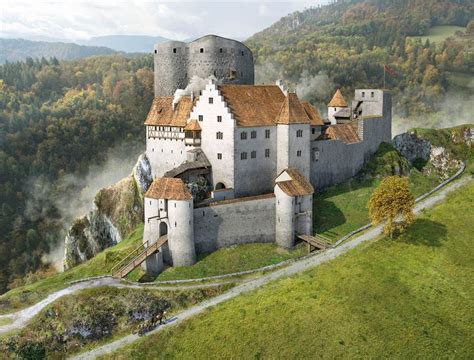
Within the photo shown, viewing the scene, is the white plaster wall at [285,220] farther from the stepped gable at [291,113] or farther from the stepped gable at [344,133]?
the stepped gable at [344,133]

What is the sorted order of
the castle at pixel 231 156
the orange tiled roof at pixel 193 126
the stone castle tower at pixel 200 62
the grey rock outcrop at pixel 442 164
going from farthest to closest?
1. the grey rock outcrop at pixel 442 164
2. the stone castle tower at pixel 200 62
3. the orange tiled roof at pixel 193 126
4. the castle at pixel 231 156

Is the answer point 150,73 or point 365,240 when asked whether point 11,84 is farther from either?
point 365,240

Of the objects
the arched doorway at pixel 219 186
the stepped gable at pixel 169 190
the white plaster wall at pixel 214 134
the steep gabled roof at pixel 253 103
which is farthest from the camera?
the arched doorway at pixel 219 186

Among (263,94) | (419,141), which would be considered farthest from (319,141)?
(419,141)

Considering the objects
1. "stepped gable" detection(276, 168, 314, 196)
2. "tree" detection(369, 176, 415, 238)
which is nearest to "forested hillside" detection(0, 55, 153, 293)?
"stepped gable" detection(276, 168, 314, 196)

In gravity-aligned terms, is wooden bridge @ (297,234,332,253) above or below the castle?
below

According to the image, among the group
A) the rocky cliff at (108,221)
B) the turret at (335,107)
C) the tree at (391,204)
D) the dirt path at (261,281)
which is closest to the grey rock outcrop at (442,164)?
the dirt path at (261,281)

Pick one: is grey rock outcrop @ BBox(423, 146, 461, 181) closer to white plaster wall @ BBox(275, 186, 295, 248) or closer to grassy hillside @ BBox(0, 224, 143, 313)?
white plaster wall @ BBox(275, 186, 295, 248)

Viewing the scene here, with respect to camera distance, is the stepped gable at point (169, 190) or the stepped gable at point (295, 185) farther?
the stepped gable at point (295, 185)
